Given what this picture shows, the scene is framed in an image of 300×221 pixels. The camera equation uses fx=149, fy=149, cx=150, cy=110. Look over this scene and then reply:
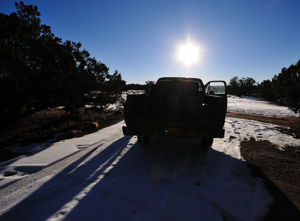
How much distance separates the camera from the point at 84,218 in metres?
1.86

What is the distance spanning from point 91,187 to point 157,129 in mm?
1825

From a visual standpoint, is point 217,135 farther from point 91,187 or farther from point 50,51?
point 50,51

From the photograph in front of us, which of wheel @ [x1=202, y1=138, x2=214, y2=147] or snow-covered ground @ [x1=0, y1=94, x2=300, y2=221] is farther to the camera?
wheel @ [x1=202, y1=138, x2=214, y2=147]

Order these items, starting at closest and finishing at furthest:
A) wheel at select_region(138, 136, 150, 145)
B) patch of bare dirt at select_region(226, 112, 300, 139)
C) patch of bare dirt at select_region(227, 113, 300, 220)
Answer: patch of bare dirt at select_region(227, 113, 300, 220) < wheel at select_region(138, 136, 150, 145) < patch of bare dirt at select_region(226, 112, 300, 139)

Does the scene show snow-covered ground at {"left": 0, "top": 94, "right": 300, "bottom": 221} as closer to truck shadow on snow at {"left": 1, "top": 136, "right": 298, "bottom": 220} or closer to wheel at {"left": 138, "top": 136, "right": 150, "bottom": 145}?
truck shadow on snow at {"left": 1, "top": 136, "right": 298, "bottom": 220}

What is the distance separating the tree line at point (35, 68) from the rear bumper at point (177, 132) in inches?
192

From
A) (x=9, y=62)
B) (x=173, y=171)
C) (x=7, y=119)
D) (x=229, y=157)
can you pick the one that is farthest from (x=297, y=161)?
(x=7, y=119)

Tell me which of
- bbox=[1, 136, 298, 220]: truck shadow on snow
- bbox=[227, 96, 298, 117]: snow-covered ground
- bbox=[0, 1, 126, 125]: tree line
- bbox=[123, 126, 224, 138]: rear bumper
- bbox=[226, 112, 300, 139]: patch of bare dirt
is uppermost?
bbox=[0, 1, 126, 125]: tree line

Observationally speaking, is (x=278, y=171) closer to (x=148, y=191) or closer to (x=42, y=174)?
(x=148, y=191)

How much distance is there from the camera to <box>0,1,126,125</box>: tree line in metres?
5.56

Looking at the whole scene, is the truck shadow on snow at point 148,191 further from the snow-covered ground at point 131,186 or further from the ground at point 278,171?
the ground at point 278,171

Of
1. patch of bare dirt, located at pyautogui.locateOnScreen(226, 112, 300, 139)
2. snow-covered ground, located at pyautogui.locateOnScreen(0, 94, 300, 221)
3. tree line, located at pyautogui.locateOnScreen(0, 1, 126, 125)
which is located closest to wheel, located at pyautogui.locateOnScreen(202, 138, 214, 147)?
snow-covered ground, located at pyautogui.locateOnScreen(0, 94, 300, 221)

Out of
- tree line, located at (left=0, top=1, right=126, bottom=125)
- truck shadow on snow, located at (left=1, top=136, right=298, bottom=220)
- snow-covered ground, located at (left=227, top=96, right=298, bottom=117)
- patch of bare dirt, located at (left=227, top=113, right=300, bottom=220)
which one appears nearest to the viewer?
truck shadow on snow, located at (left=1, top=136, right=298, bottom=220)

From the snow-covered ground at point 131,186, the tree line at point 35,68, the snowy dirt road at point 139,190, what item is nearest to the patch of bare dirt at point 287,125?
the snow-covered ground at point 131,186
